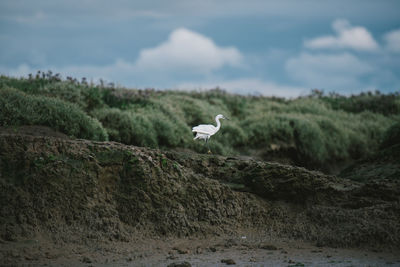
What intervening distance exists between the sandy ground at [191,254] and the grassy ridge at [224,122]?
14.6 ft

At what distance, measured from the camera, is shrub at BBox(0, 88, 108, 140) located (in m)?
10.7

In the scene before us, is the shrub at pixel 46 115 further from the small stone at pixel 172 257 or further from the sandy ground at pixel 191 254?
the small stone at pixel 172 257

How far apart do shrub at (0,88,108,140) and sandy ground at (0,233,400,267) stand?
4.26 metres

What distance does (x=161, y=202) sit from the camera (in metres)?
8.31

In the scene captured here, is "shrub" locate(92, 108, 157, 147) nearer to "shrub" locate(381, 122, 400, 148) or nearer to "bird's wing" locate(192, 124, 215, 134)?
"bird's wing" locate(192, 124, 215, 134)

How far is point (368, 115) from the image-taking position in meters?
22.9

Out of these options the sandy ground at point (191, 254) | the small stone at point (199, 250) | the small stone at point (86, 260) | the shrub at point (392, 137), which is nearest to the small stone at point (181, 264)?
the sandy ground at point (191, 254)

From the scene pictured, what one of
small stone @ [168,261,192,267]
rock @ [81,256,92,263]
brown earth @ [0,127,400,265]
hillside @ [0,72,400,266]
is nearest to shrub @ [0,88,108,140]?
hillside @ [0,72,400,266]

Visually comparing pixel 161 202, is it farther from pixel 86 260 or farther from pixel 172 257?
pixel 86 260

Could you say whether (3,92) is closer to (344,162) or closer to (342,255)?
(342,255)

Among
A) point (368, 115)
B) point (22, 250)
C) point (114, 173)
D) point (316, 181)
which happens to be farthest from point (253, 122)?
point (22, 250)

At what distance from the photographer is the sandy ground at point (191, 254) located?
680 cm

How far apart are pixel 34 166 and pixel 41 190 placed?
0.42m

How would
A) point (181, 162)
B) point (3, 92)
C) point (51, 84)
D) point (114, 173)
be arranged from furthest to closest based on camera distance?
point (51, 84) → point (3, 92) → point (181, 162) → point (114, 173)
